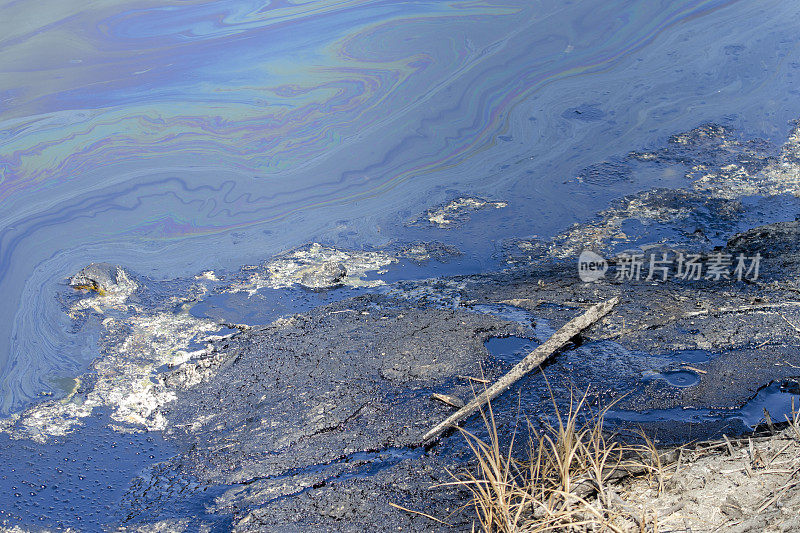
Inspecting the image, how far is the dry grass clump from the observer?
158 centimetres

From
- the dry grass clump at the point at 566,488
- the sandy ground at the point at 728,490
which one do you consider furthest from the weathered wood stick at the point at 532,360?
the sandy ground at the point at 728,490

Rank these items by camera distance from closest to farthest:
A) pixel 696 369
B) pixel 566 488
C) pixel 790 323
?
pixel 566 488
pixel 696 369
pixel 790 323

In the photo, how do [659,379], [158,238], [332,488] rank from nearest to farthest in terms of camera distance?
[332,488], [659,379], [158,238]

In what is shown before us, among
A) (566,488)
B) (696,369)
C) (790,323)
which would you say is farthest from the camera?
(790,323)

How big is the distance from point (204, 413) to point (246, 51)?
3.06 meters

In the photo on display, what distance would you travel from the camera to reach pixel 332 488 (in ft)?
6.18

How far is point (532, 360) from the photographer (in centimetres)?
226

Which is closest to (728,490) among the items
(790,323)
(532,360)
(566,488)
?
(566,488)

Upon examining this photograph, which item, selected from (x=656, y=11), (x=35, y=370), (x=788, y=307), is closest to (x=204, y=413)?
(x=35, y=370)

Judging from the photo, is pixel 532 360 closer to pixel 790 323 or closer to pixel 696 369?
pixel 696 369

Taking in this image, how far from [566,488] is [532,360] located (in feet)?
2.22

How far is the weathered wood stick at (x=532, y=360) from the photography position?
6.72 feet

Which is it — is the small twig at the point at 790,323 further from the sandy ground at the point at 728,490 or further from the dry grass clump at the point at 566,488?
the dry grass clump at the point at 566,488

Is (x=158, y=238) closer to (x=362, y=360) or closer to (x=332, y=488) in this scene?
(x=362, y=360)
